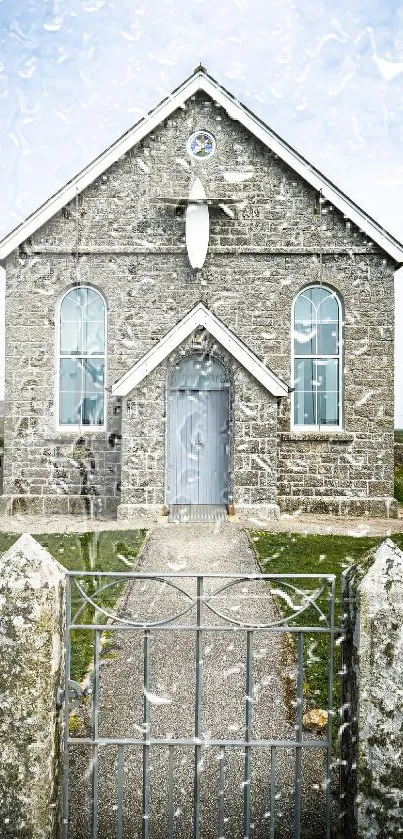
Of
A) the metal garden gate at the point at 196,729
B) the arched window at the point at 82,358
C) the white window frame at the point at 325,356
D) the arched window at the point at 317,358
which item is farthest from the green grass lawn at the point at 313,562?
the arched window at the point at 82,358

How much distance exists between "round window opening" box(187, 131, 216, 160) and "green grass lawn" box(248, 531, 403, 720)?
7.85 m

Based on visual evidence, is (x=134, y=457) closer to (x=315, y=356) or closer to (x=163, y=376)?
(x=163, y=376)

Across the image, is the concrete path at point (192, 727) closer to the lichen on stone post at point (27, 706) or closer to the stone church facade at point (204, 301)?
the lichen on stone post at point (27, 706)

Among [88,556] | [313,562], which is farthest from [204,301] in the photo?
[313,562]

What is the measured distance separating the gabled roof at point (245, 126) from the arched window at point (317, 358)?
1.52 m

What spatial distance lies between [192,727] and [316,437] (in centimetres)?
1032

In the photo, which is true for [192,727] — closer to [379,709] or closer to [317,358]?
[379,709]

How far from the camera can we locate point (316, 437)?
1438 centimetres

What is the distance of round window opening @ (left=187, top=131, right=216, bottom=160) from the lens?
14703mm

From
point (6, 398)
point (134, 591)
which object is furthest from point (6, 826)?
point (6, 398)

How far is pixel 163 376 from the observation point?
43.6 feet

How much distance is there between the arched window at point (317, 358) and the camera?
14750mm

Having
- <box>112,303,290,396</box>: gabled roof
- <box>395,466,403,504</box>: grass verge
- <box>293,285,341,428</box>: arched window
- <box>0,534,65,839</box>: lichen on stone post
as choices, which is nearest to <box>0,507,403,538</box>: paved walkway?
<box>293,285,341,428</box>: arched window

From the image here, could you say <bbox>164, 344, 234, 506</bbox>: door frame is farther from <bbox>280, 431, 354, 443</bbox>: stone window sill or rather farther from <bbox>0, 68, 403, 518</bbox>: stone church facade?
<bbox>280, 431, 354, 443</bbox>: stone window sill
